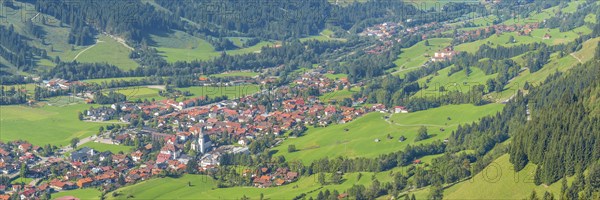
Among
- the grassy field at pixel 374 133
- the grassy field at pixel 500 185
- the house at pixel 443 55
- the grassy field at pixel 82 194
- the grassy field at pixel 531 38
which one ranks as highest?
the grassy field at pixel 531 38

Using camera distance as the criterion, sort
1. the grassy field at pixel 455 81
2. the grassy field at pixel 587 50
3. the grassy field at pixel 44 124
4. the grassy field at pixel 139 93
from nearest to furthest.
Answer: the grassy field at pixel 44 124 → the grassy field at pixel 587 50 → the grassy field at pixel 455 81 → the grassy field at pixel 139 93

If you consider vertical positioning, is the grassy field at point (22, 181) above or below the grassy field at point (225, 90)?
below

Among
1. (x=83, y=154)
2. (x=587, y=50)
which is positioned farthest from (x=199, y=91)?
(x=587, y=50)

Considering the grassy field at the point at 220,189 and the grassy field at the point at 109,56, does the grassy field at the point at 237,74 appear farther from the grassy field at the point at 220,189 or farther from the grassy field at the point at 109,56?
the grassy field at the point at 220,189

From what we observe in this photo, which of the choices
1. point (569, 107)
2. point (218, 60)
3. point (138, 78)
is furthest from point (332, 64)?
point (569, 107)

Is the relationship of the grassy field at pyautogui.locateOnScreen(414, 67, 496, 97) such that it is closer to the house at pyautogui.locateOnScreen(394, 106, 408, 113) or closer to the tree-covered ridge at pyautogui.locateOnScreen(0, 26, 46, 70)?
the house at pyautogui.locateOnScreen(394, 106, 408, 113)

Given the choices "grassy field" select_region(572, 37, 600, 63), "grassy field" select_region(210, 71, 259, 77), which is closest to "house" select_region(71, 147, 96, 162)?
"grassy field" select_region(210, 71, 259, 77)

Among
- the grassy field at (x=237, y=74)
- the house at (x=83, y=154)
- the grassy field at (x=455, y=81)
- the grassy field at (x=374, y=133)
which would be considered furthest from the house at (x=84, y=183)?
the grassy field at (x=237, y=74)
